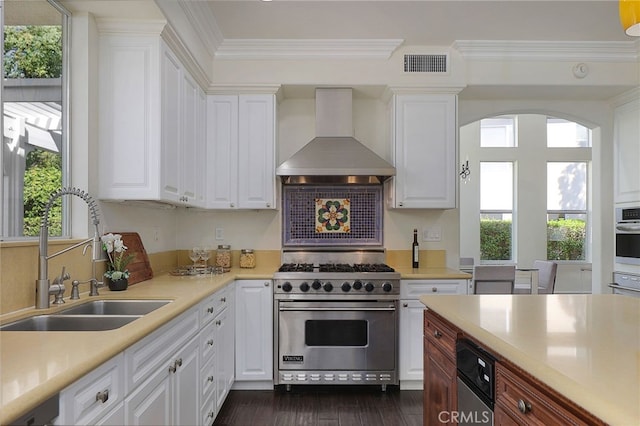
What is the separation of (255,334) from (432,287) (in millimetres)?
1457

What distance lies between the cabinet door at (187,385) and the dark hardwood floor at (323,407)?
0.69 meters

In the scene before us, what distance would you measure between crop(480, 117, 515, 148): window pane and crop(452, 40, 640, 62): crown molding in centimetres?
345

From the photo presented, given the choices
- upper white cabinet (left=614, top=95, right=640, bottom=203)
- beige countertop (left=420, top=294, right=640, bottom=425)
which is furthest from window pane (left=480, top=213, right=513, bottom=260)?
beige countertop (left=420, top=294, right=640, bottom=425)

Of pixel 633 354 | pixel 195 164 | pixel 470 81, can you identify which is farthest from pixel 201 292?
pixel 470 81

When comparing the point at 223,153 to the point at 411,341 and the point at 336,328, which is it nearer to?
the point at 336,328

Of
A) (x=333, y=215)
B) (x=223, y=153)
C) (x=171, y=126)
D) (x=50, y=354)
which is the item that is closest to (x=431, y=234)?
(x=333, y=215)

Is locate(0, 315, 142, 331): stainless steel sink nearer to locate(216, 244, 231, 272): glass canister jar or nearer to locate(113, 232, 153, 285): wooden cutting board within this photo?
locate(113, 232, 153, 285): wooden cutting board

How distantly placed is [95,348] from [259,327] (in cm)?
Answer: 208

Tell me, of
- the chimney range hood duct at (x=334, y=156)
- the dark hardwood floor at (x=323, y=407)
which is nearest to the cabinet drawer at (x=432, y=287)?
the dark hardwood floor at (x=323, y=407)

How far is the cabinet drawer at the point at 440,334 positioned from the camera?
5.95 feet

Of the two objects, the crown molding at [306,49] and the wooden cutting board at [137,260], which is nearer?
the wooden cutting board at [137,260]

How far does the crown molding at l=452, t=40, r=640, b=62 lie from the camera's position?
3584mm

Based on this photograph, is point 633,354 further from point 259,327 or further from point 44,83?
point 44,83

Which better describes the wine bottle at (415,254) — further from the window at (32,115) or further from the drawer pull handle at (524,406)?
the window at (32,115)
